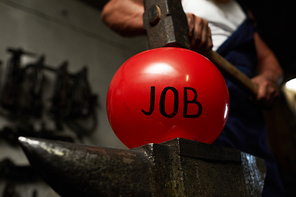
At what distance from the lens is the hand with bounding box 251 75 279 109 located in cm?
82

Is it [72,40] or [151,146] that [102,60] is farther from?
[151,146]

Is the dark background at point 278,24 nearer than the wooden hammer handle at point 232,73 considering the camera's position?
No

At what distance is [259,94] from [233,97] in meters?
0.09

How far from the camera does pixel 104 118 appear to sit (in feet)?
9.40

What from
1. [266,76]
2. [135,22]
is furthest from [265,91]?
[135,22]

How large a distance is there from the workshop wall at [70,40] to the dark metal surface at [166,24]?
2025mm

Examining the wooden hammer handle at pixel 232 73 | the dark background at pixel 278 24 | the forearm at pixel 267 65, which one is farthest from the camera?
the dark background at pixel 278 24

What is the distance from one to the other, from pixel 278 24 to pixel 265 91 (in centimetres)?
124

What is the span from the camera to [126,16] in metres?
0.74

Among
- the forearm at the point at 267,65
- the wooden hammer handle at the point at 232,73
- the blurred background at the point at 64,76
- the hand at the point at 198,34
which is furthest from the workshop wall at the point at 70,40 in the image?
the hand at the point at 198,34

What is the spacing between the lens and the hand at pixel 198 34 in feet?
1.86

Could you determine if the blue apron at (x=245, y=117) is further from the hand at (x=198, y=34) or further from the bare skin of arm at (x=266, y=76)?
the hand at (x=198, y=34)

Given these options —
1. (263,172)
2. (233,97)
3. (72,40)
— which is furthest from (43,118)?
(263,172)

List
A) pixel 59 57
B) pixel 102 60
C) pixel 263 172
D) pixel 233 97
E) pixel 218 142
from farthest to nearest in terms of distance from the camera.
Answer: pixel 102 60 < pixel 59 57 < pixel 233 97 < pixel 218 142 < pixel 263 172
